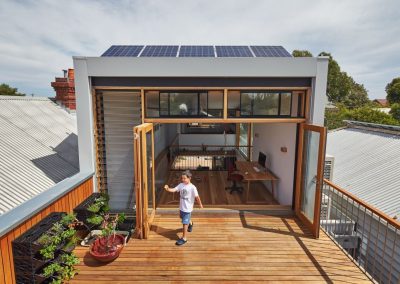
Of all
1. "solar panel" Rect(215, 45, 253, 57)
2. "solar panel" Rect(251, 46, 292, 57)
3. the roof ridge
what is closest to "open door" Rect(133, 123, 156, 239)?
"solar panel" Rect(215, 45, 253, 57)

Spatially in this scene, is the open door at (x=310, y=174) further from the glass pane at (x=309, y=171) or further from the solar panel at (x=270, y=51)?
the solar panel at (x=270, y=51)

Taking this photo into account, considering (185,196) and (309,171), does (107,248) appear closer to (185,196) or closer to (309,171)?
(185,196)

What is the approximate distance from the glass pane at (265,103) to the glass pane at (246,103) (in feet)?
0.31

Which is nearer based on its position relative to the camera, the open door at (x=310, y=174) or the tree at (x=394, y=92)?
the open door at (x=310, y=174)

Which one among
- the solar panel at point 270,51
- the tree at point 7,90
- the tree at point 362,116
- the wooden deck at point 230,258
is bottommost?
the wooden deck at point 230,258

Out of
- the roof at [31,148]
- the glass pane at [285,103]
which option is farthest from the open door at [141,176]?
the glass pane at [285,103]

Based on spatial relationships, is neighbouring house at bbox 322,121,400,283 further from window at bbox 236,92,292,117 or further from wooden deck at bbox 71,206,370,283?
window at bbox 236,92,292,117

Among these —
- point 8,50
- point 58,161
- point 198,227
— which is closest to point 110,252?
point 198,227

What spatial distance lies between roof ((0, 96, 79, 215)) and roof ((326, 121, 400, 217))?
349 inches

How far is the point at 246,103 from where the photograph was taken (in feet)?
17.0

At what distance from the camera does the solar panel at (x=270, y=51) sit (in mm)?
5638

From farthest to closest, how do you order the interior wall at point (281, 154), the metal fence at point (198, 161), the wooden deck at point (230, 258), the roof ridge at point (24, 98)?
the metal fence at point (198, 161), the roof ridge at point (24, 98), the interior wall at point (281, 154), the wooden deck at point (230, 258)

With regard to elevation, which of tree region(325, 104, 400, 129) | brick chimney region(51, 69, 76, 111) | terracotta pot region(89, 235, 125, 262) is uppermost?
brick chimney region(51, 69, 76, 111)

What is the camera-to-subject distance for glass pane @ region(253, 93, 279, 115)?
5.16 m
